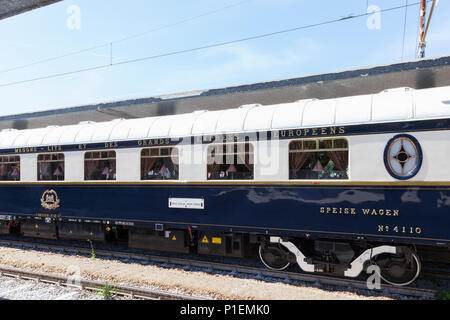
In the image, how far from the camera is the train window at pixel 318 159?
659cm

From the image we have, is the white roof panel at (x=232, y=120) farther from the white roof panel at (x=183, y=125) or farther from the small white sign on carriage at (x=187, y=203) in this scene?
the small white sign on carriage at (x=187, y=203)

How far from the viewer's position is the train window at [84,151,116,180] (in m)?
Result: 9.05

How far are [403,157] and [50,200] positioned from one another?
9632 mm

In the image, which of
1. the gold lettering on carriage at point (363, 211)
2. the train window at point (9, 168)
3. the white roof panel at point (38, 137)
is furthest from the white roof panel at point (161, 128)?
the train window at point (9, 168)

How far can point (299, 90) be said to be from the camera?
10414 mm

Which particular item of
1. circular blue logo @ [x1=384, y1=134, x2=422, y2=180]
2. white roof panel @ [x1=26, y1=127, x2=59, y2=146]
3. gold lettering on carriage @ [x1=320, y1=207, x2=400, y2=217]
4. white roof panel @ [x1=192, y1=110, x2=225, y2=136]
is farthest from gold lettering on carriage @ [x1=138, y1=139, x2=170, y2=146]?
circular blue logo @ [x1=384, y1=134, x2=422, y2=180]

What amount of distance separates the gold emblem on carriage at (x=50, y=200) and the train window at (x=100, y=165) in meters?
1.38

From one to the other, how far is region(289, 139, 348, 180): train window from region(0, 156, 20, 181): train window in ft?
29.6

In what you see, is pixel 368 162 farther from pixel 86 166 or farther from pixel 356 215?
pixel 86 166

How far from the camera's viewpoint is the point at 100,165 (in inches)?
364

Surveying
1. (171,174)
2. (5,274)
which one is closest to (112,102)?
(171,174)

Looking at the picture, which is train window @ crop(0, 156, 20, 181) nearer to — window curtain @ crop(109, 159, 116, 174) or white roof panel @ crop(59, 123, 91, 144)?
white roof panel @ crop(59, 123, 91, 144)

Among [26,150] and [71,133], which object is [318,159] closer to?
[71,133]

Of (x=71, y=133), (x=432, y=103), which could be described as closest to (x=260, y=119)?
(x=432, y=103)
